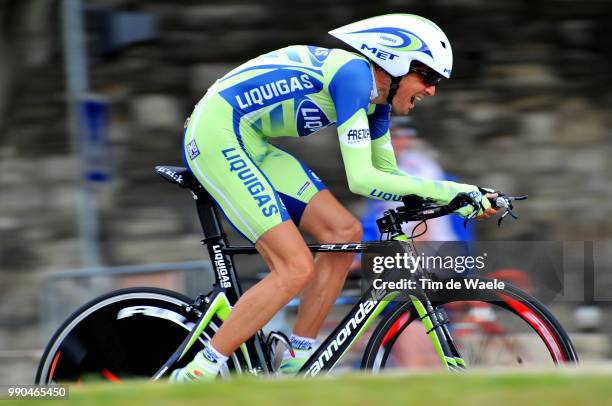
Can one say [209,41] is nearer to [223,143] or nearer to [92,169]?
[92,169]

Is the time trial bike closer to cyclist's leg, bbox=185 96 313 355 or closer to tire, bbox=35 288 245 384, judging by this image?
tire, bbox=35 288 245 384

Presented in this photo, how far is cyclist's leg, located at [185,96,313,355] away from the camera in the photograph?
14.6 feet

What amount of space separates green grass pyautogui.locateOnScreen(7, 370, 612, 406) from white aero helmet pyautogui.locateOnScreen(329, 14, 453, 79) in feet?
4.55

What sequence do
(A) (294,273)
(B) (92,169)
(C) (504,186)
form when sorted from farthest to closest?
(C) (504,186) < (B) (92,169) < (A) (294,273)

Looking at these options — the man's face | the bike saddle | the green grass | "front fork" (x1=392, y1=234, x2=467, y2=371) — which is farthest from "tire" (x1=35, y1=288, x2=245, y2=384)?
the man's face

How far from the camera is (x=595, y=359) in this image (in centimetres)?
823

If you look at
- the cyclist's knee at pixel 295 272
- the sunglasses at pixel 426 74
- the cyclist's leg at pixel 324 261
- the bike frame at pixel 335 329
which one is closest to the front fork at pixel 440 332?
the bike frame at pixel 335 329

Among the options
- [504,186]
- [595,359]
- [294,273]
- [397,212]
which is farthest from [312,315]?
[504,186]

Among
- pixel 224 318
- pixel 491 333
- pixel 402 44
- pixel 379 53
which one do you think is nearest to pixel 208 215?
pixel 224 318

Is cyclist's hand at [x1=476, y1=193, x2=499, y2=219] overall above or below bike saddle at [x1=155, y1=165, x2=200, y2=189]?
below

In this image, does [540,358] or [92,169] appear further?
[92,169]

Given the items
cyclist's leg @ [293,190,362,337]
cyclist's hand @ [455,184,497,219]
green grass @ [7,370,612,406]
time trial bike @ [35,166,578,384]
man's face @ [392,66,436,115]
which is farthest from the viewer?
cyclist's leg @ [293,190,362,337]

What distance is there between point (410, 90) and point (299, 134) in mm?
556

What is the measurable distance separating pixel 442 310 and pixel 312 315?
1.98 ft
